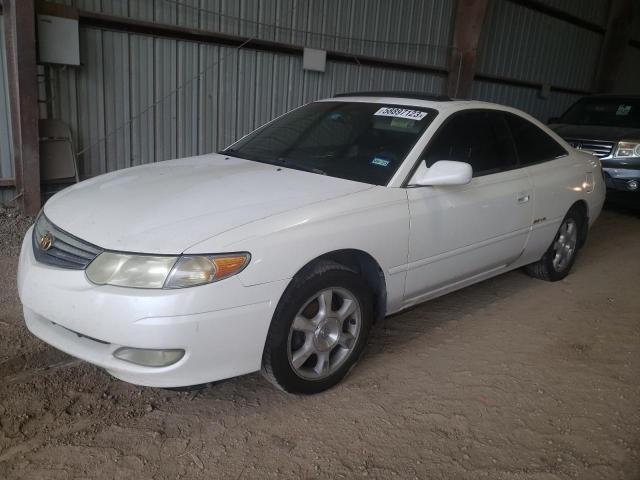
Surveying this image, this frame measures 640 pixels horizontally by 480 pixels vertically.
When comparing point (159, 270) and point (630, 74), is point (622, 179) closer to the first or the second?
point (159, 270)

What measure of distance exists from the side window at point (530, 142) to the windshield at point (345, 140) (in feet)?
3.19

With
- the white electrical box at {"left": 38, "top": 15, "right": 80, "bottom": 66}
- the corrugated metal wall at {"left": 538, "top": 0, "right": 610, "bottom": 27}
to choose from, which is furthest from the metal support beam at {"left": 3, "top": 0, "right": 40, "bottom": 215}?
the corrugated metal wall at {"left": 538, "top": 0, "right": 610, "bottom": 27}

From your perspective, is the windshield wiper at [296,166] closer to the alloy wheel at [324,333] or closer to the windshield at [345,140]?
the windshield at [345,140]

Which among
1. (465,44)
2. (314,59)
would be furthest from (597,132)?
(314,59)

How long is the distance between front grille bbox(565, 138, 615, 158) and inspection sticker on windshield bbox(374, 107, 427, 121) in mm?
5096

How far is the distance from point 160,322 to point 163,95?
444 centimetres

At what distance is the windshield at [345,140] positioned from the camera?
3.38 meters

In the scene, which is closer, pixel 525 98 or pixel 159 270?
pixel 159 270

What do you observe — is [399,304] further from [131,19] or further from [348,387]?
[131,19]

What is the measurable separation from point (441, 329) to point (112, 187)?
2.30 meters

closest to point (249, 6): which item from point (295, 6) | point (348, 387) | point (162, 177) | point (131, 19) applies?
point (295, 6)

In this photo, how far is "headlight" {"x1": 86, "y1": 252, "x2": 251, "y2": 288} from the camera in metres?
2.40

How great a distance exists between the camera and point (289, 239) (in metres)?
2.65

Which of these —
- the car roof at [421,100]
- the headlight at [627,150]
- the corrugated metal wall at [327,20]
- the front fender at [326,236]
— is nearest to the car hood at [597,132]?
the headlight at [627,150]
